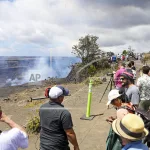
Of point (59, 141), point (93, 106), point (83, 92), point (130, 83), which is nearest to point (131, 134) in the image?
point (59, 141)

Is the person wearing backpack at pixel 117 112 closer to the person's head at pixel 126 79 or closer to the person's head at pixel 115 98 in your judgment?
the person's head at pixel 115 98

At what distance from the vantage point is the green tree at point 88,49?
23.3 metres

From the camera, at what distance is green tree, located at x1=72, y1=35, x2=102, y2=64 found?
2333 centimetres

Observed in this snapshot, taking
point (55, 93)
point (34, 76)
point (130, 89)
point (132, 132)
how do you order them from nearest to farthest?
point (132, 132) → point (55, 93) → point (130, 89) → point (34, 76)

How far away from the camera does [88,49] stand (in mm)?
24094

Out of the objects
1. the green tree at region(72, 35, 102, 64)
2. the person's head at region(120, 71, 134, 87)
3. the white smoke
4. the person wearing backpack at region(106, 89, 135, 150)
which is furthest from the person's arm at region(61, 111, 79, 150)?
the white smoke

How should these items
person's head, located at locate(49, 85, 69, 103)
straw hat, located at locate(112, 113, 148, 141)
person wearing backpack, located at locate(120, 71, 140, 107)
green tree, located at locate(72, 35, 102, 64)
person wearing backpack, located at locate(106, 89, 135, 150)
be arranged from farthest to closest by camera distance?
green tree, located at locate(72, 35, 102, 64) → person wearing backpack, located at locate(120, 71, 140, 107) → person's head, located at locate(49, 85, 69, 103) → person wearing backpack, located at locate(106, 89, 135, 150) → straw hat, located at locate(112, 113, 148, 141)

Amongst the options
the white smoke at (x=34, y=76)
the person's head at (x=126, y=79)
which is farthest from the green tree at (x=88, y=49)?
the person's head at (x=126, y=79)

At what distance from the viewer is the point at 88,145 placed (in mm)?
6270

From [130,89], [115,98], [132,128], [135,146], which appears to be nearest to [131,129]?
[132,128]

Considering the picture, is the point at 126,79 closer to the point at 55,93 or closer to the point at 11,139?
the point at 55,93

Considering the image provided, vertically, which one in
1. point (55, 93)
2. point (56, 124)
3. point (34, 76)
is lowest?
point (34, 76)

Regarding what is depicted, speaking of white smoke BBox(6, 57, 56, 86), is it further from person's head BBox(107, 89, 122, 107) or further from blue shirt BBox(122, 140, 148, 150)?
blue shirt BBox(122, 140, 148, 150)

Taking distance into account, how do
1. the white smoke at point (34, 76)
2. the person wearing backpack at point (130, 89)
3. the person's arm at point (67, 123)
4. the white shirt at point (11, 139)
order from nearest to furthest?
the white shirt at point (11, 139) < the person's arm at point (67, 123) < the person wearing backpack at point (130, 89) < the white smoke at point (34, 76)
